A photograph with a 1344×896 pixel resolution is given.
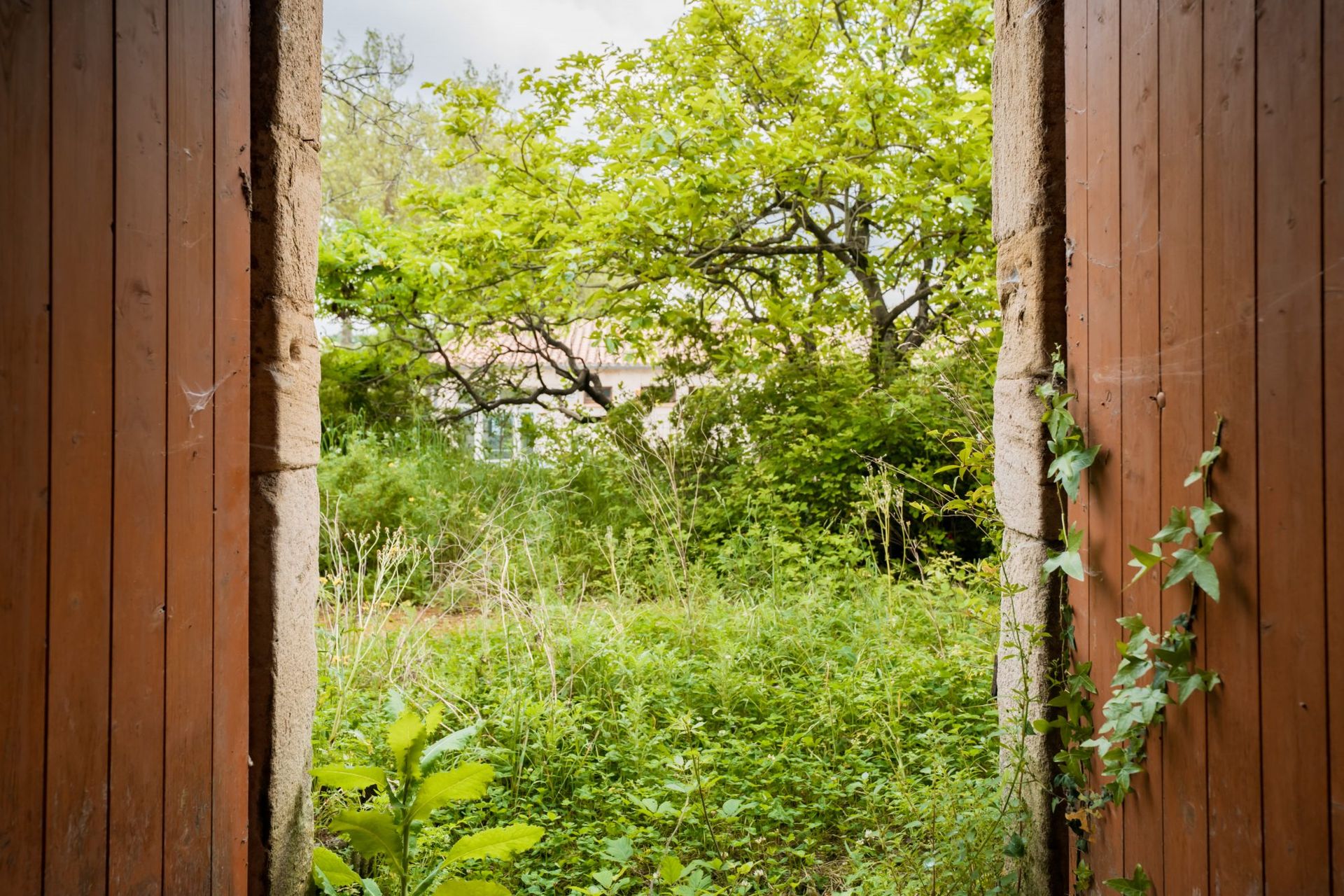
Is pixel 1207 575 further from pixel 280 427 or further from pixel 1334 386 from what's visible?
pixel 280 427

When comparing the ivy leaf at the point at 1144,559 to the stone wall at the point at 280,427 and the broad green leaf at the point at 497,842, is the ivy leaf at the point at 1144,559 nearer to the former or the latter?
the broad green leaf at the point at 497,842

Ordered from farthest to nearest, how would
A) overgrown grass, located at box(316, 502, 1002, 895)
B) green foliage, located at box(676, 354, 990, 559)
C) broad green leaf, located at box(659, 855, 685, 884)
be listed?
green foliage, located at box(676, 354, 990, 559) < overgrown grass, located at box(316, 502, 1002, 895) < broad green leaf, located at box(659, 855, 685, 884)

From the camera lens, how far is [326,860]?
2.56 metres

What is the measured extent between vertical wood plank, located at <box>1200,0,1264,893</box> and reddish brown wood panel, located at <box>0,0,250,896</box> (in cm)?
200

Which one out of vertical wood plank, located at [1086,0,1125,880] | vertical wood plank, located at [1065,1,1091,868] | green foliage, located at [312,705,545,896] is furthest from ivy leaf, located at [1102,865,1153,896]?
green foliage, located at [312,705,545,896]

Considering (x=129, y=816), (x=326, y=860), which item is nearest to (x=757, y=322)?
(x=326, y=860)

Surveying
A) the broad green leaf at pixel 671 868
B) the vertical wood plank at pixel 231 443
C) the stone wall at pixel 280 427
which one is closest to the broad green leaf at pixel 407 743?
the stone wall at pixel 280 427

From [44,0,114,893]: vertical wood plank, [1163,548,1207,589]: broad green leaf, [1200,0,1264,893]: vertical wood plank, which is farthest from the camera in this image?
[1163,548,1207,589]: broad green leaf

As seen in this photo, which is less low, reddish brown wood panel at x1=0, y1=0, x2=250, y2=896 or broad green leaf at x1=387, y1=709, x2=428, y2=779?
reddish brown wood panel at x1=0, y1=0, x2=250, y2=896

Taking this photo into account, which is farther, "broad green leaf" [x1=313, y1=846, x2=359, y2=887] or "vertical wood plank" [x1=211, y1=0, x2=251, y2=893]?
"broad green leaf" [x1=313, y1=846, x2=359, y2=887]

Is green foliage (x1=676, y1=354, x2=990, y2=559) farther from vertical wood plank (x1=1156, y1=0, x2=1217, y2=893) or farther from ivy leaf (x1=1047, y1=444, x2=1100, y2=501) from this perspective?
A: vertical wood plank (x1=1156, y1=0, x2=1217, y2=893)

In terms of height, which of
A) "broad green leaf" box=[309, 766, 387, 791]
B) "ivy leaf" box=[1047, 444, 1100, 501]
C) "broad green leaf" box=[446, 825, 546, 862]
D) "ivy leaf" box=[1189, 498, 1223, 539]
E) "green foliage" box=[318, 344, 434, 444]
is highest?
"green foliage" box=[318, 344, 434, 444]

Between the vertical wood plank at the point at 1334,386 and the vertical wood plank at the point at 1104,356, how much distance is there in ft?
2.36

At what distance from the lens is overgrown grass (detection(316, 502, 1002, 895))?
293 cm
